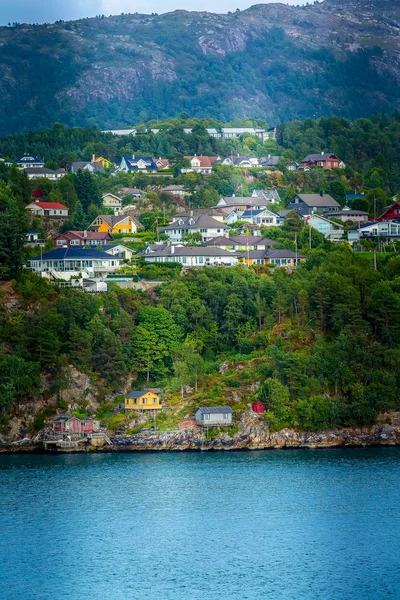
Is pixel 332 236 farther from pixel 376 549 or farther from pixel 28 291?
pixel 376 549

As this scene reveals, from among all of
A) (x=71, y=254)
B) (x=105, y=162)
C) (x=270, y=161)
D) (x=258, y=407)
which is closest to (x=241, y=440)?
(x=258, y=407)

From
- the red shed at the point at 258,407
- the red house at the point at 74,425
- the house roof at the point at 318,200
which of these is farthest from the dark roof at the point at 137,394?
the house roof at the point at 318,200

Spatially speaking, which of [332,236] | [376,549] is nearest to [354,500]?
[376,549]

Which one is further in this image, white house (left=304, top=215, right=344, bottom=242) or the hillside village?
white house (left=304, top=215, right=344, bottom=242)

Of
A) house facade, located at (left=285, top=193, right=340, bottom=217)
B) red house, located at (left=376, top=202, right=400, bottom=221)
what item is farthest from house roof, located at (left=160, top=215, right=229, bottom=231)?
red house, located at (left=376, top=202, right=400, bottom=221)

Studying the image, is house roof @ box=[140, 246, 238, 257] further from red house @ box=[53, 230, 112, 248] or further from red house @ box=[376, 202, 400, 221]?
red house @ box=[376, 202, 400, 221]

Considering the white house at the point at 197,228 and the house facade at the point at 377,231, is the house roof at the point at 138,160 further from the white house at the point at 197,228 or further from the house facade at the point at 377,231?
the house facade at the point at 377,231

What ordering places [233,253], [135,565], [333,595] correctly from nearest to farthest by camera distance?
[333,595], [135,565], [233,253]
